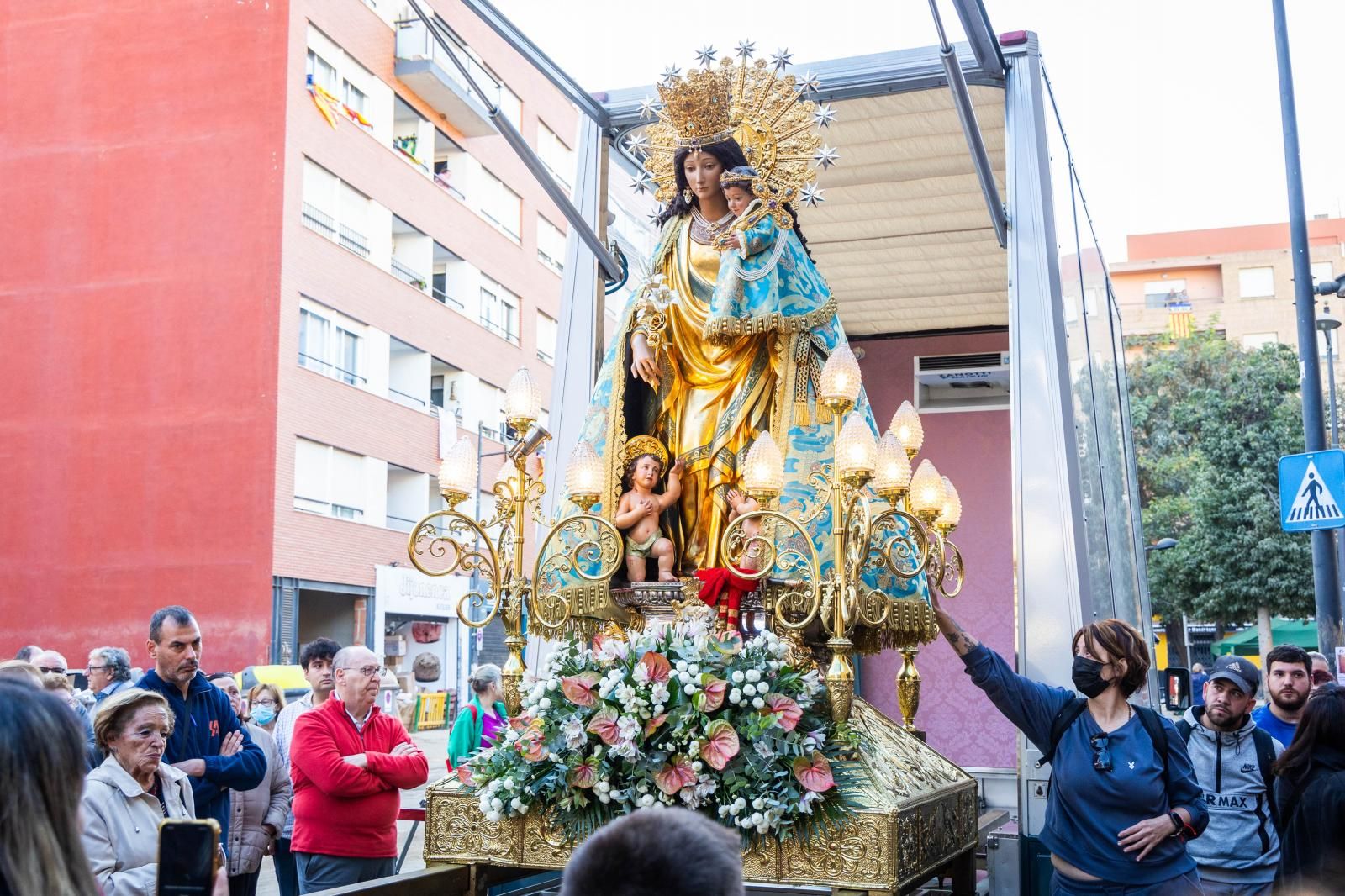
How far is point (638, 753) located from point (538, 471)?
192 centimetres

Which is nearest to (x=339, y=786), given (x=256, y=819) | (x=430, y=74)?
(x=256, y=819)

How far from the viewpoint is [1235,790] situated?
18.2 feet

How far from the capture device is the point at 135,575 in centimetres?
2423

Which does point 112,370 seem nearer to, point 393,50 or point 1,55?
point 1,55

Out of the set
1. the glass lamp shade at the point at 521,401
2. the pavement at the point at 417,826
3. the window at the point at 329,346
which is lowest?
the pavement at the point at 417,826

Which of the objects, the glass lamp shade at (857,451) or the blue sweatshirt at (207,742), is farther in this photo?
the blue sweatshirt at (207,742)

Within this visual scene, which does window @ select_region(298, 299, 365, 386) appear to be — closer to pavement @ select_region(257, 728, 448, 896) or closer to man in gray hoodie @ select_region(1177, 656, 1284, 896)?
pavement @ select_region(257, 728, 448, 896)

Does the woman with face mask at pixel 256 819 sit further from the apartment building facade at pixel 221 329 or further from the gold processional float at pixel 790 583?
the apartment building facade at pixel 221 329

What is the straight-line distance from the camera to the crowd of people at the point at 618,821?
2.22 meters

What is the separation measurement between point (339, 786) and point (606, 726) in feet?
4.43

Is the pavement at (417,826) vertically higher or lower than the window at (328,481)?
lower

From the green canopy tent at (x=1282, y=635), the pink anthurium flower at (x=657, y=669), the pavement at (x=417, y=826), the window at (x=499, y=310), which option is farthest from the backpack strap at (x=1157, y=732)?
the window at (x=499, y=310)

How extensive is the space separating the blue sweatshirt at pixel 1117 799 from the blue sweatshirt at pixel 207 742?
3149mm

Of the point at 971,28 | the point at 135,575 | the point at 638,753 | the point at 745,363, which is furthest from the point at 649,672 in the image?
the point at 135,575
